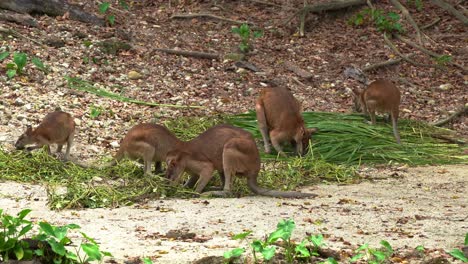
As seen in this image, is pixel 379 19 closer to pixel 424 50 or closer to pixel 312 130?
pixel 424 50

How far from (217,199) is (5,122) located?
10.7 feet

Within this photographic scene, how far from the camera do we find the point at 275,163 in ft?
36.3

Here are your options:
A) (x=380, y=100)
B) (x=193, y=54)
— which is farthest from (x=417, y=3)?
(x=380, y=100)

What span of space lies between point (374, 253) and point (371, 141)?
5.38 m

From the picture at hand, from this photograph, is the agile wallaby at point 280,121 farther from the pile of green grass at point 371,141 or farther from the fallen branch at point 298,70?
the fallen branch at point 298,70

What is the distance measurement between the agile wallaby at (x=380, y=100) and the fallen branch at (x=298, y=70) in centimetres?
167

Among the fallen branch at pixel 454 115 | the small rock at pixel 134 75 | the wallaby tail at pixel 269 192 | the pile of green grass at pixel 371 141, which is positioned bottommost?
the fallen branch at pixel 454 115

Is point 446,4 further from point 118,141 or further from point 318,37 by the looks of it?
point 118,141

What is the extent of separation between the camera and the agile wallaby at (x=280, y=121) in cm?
1148

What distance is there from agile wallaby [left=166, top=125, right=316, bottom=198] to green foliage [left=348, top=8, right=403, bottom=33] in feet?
24.3

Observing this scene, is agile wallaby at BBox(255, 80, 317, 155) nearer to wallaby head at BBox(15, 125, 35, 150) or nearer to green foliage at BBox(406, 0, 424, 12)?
wallaby head at BBox(15, 125, 35, 150)

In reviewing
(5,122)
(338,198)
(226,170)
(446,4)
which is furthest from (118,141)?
(446,4)

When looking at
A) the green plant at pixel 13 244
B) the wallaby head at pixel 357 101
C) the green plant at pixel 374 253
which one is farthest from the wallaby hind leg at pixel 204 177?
the wallaby head at pixel 357 101

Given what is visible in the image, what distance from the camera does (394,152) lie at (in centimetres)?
1148
